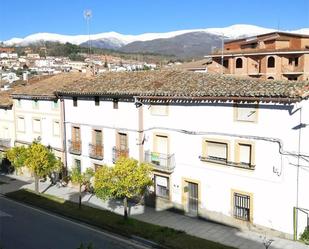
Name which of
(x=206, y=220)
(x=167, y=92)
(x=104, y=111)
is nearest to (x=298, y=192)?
(x=206, y=220)

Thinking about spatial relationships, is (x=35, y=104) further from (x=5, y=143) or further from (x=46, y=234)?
(x=46, y=234)

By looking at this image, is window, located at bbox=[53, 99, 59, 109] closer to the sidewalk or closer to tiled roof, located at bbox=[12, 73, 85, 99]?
tiled roof, located at bbox=[12, 73, 85, 99]

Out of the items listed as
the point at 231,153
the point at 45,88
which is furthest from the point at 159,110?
the point at 45,88

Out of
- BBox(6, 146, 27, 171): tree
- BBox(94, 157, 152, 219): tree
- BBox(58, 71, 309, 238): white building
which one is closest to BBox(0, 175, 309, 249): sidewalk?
BBox(58, 71, 309, 238): white building

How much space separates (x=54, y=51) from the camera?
195 m

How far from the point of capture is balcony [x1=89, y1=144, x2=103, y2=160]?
2997 cm

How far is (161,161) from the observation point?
2564 centimetres

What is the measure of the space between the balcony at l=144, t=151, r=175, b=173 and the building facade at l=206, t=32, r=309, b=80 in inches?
1444

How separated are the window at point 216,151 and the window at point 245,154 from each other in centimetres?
90

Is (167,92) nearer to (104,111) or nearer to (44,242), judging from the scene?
(104,111)

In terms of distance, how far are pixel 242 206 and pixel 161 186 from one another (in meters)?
5.77

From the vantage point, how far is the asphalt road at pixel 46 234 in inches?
835

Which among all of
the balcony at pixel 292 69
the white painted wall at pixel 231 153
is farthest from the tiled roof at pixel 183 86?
the balcony at pixel 292 69

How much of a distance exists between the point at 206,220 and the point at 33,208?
12.0 m
